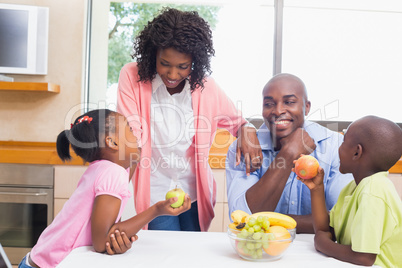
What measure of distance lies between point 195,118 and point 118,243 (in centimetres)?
73

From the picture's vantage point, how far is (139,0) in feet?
10.7

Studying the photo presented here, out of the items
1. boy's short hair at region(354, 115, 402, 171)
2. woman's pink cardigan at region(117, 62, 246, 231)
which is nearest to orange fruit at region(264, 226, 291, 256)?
boy's short hair at region(354, 115, 402, 171)

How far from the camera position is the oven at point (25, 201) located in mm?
2586

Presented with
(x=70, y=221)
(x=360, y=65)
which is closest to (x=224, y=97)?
(x=70, y=221)

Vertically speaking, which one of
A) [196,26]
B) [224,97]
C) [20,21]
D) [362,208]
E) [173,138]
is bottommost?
[362,208]

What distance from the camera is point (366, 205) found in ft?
3.14

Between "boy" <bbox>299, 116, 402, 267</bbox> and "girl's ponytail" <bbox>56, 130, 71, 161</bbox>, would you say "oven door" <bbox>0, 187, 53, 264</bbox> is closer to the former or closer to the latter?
"girl's ponytail" <bbox>56, 130, 71, 161</bbox>

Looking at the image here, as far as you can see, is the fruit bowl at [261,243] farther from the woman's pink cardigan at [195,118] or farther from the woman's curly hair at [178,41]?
the woman's curly hair at [178,41]

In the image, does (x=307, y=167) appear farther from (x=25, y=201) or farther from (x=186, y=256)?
(x=25, y=201)

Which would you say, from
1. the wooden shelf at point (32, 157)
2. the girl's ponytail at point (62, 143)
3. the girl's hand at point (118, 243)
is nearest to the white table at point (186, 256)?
the girl's hand at point (118, 243)

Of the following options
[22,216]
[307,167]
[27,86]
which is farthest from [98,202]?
[27,86]

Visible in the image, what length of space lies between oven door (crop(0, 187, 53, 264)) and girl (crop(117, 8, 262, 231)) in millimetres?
1216

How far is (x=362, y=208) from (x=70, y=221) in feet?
2.64

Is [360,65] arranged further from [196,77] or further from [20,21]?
[20,21]
